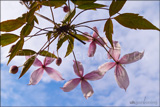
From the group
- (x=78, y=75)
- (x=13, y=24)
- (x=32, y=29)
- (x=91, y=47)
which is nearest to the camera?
(x=13, y=24)

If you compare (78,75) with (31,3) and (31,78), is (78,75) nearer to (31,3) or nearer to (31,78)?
(31,78)

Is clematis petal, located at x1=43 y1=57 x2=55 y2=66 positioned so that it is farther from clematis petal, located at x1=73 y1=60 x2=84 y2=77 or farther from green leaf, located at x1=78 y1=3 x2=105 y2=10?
green leaf, located at x1=78 y1=3 x2=105 y2=10

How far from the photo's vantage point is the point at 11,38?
2.90 ft

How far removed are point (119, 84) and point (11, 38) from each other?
0.61 metres

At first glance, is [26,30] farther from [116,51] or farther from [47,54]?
[116,51]

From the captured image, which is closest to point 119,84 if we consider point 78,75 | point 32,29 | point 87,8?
point 78,75

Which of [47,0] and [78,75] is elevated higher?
A: [47,0]

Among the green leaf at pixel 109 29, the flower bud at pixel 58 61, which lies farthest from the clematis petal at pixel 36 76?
the green leaf at pixel 109 29

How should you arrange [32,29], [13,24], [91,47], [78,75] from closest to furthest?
[13,24] → [32,29] → [78,75] → [91,47]

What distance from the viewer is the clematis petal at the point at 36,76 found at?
3.36 ft

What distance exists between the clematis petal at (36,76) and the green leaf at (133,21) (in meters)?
0.56

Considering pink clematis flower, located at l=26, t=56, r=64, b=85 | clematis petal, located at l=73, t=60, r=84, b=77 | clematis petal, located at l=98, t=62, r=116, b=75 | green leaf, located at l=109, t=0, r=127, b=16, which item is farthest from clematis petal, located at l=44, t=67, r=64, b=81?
green leaf, located at l=109, t=0, r=127, b=16

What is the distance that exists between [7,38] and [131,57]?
64 centimetres

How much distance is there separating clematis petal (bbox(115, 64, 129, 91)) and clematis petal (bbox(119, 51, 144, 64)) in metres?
0.04
